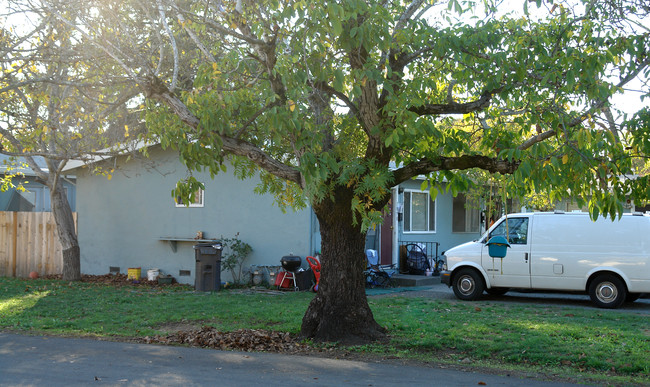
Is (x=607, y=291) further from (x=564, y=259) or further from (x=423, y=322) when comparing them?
(x=423, y=322)

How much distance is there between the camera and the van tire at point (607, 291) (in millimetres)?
13250

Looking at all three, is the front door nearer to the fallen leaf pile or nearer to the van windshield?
the van windshield

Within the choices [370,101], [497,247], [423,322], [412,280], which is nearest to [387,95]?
[370,101]

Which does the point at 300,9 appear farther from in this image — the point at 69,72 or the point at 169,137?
the point at 69,72

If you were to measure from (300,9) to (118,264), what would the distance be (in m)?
13.7

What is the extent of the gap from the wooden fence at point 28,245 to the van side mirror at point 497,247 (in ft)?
42.7

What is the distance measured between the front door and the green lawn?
0.77 m

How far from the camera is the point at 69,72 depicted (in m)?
16.4

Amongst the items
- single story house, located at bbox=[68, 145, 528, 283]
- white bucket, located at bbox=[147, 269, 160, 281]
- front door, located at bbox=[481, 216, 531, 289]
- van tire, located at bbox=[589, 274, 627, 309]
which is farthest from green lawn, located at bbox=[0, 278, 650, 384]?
single story house, located at bbox=[68, 145, 528, 283]

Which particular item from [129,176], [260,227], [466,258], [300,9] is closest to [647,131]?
[300,9]

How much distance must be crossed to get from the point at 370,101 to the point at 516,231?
675 centimetres

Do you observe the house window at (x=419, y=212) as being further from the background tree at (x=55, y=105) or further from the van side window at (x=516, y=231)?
the background tree at (x=55, y=105)

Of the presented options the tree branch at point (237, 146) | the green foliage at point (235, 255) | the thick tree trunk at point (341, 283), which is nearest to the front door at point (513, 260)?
the thick tree trunk at point (341, 283)

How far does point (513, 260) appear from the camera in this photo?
14234 millimetres
